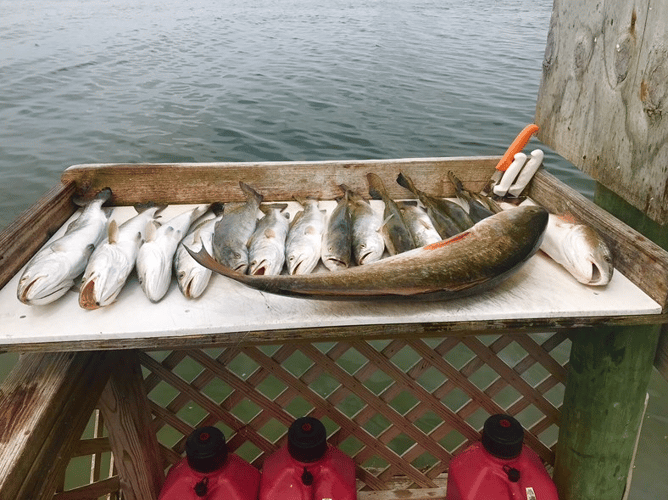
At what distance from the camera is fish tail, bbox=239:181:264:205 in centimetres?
289

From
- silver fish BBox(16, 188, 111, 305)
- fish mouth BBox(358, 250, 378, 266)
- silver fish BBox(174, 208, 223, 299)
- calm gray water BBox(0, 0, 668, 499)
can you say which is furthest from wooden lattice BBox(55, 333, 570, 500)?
calm gray water BBox(0, 0, 668, 499)

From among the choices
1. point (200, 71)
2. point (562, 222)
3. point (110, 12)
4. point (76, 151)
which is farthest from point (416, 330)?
point (110, 12)

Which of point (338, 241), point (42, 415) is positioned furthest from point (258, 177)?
point (42, 415)

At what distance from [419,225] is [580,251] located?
2.71 feet

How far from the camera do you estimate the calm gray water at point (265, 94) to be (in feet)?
33.9

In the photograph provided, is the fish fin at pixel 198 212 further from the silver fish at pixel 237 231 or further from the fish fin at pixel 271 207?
the fish fin at pixel 271 207

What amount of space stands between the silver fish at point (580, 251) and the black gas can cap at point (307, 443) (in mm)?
1554

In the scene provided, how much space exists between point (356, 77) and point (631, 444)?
14.3 metres

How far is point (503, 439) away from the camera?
259 centimetres

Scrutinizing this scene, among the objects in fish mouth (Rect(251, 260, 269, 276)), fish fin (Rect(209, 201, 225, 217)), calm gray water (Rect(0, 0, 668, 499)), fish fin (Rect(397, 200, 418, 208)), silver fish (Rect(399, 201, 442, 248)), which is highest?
fish mouth (Rect(251, 260, 269, 276))

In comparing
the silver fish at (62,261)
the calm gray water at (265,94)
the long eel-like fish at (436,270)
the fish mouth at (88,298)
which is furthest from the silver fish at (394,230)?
the calm gray water at (265,94)

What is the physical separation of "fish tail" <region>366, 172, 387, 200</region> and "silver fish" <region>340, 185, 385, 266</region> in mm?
118

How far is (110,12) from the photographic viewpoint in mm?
28859

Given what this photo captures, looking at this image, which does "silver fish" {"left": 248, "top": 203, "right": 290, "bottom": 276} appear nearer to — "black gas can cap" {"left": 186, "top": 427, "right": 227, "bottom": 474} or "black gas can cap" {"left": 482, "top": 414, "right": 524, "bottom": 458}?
"black gas can cap" {"left": 186, "top": 427, "right": 227, "bottom": 474}
